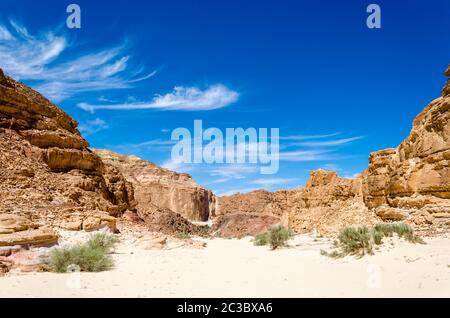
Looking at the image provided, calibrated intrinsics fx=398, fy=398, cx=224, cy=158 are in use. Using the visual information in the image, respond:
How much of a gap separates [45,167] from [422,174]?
1854cm

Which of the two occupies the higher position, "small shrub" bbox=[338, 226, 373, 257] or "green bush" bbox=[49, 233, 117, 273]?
"small shrub" bbox=[338, 226, 373, 257]

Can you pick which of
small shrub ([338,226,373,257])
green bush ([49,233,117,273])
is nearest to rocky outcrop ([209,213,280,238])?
small shrub ([338,226,373,257])

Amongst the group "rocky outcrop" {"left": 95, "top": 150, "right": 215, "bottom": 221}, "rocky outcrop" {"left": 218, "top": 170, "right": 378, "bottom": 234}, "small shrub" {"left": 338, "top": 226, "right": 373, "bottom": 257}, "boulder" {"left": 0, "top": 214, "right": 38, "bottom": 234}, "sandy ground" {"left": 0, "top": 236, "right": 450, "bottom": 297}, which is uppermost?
"rocky outcrop" {"left": 95, "top": 150, "right": 215, "bottom": 221}

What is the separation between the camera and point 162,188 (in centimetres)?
8056

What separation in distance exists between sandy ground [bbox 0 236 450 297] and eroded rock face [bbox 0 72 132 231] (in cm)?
680

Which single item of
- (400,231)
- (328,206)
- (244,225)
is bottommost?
(244,225)

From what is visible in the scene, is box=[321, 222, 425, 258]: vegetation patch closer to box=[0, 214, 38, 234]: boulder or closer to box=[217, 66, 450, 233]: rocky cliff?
box=[217, 66, 450, 233]: rocky cliff

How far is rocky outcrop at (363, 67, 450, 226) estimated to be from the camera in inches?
654

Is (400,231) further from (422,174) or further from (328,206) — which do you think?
(328,206)

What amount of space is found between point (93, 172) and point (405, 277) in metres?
20.0

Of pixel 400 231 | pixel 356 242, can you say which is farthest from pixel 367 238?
pixel 400 231

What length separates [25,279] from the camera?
8469 millimetres

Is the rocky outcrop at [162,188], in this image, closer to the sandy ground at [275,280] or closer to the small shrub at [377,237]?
the small shrub at [377,237]
